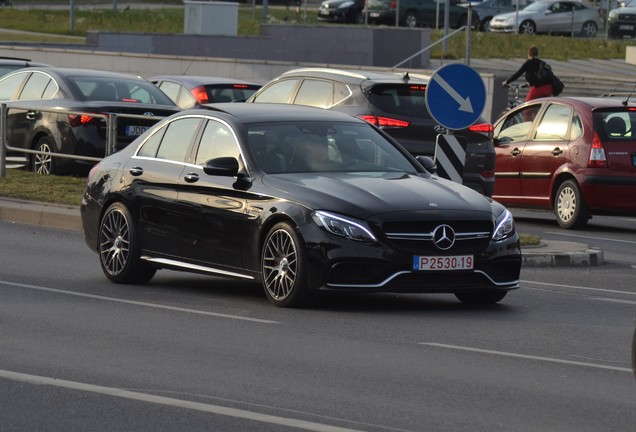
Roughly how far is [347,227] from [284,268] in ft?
1.98

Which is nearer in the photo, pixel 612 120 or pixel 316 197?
pixel 316 197

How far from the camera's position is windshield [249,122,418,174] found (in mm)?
12430

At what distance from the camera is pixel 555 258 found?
15.7 m

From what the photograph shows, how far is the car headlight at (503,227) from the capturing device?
11883 millimetres

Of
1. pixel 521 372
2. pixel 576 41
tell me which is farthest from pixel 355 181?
pixel 576 41

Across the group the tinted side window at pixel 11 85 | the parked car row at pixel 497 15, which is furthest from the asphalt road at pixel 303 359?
the parked car row at pixel 497 15

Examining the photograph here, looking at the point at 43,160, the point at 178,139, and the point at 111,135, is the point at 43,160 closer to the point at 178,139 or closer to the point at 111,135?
the point at 111,135

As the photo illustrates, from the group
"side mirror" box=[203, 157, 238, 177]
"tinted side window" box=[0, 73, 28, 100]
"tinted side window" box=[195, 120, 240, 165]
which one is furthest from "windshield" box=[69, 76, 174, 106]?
"side mirror" box=[203, 157, 238, 177]

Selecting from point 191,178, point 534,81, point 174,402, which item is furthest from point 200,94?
point 174,402

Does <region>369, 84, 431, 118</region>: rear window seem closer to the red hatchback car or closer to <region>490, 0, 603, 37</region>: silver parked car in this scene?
the red hatchback car

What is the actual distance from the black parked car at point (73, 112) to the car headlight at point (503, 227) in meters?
9.13

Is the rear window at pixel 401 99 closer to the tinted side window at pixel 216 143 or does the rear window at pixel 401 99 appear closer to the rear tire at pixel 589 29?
the tinted side window at pixel 216 143

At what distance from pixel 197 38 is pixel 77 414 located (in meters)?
35.8

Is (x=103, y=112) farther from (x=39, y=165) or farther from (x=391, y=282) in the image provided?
(x=391, y=282)
